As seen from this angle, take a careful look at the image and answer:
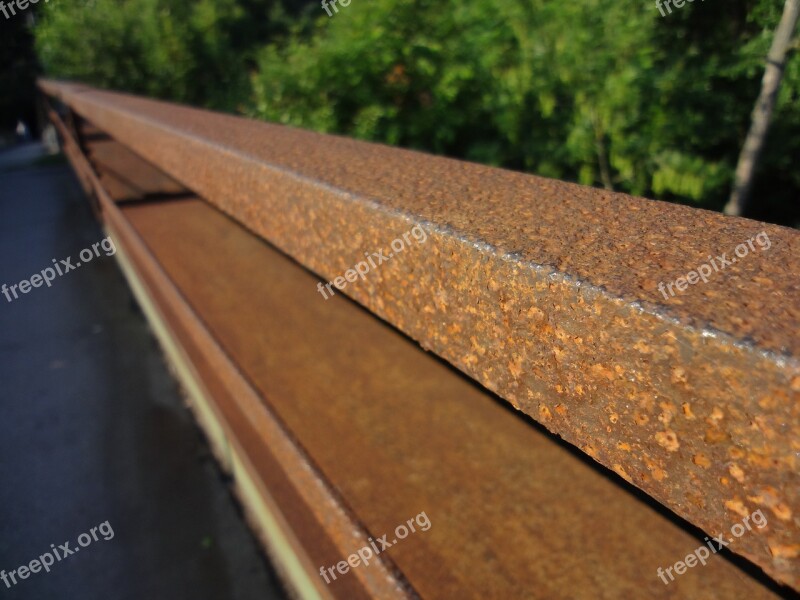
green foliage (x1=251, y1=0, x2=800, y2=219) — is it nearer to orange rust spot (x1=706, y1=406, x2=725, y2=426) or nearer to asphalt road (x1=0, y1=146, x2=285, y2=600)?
asphalt road (x1=0, y1=146, x2=285, y2=600)

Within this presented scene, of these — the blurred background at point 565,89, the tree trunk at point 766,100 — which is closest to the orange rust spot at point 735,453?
the tree trunk at point 766,100

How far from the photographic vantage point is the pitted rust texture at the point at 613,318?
1.49 feet

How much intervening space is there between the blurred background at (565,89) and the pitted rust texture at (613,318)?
17.7ft

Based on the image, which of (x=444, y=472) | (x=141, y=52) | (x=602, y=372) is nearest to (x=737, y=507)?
(x=602, y=372)

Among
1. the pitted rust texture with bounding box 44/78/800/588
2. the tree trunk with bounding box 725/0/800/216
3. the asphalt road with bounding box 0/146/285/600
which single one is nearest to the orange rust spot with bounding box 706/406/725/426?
the pitted rust texture with bounding box 44/78/800/588

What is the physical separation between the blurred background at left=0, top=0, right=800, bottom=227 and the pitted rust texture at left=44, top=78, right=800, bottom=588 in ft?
17.7

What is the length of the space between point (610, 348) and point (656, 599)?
1040 mm

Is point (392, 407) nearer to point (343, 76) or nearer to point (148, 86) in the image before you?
point (343, 76)

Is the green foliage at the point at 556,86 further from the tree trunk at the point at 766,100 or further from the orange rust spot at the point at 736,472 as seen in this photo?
the orange rust spot at the point at 736,472

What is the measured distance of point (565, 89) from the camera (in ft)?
20.5

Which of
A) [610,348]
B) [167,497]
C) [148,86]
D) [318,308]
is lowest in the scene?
[167,497]

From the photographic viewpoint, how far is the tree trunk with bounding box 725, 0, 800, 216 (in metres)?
3.98

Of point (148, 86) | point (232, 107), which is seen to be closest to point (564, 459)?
point (232, 107)

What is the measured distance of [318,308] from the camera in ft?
8.77
